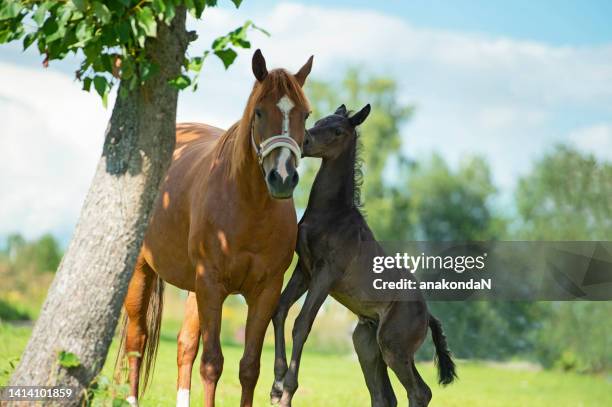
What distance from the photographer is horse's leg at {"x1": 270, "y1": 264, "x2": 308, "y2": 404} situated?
6.38 metres

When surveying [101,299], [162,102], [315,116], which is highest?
[315,116]

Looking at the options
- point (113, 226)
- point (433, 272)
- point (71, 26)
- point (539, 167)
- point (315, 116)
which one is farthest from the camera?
point (315, 116)

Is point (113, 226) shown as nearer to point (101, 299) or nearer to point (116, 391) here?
point (101, 299)

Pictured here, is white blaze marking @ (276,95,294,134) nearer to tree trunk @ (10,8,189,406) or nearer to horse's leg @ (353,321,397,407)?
tree trunk @ (10,8,189,406)

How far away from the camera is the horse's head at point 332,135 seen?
6.96 meters

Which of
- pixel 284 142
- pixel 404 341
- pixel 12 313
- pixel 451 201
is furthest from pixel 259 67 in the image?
pixel 451 201

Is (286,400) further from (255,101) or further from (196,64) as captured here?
(196,64)

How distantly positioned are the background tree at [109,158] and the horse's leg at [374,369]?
2.70 metres

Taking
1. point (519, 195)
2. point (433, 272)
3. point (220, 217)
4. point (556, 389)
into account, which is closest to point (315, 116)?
point (519, 195)

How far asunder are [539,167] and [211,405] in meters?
21.2

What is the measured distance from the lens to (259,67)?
240 inches

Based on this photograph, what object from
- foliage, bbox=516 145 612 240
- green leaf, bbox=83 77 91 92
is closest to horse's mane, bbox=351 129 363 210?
green leaf, bbox=83 77 91 92

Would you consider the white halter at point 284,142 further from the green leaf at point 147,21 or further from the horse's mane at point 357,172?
the horse's mane at point 357,172

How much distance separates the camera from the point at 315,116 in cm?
3366
